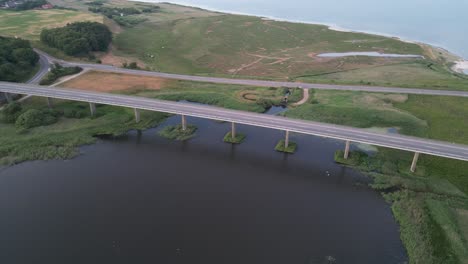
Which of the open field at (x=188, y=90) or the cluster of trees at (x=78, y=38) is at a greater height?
the cluster of trees at (x=78, y=38)

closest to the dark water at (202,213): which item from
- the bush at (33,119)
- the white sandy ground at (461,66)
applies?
the bush at (33,119)

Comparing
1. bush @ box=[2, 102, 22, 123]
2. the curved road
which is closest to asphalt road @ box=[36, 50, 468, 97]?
the curved road

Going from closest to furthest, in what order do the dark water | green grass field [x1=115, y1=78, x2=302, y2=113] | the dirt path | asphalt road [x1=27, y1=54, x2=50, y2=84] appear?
the dark water → green grass field [x1=115, y1=78, x2=302, y2=113] → the dirt path → asphalt road [x1=27, y1=54, x2=50, y2=84]

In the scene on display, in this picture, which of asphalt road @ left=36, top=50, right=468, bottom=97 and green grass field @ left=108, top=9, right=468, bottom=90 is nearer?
asphalt road @ left=36, top=50, right=468, bottom=97

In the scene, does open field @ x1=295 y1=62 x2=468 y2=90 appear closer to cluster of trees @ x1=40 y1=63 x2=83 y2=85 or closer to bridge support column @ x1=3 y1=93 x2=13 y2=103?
cluster of trees @ x1=40 y1=63 x2=83 y2=85

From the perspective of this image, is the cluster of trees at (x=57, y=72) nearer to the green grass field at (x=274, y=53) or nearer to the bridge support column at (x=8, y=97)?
the bridge support column at (x=8, y=97)

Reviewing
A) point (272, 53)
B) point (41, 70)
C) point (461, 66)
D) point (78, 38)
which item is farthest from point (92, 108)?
point (461, 66)
